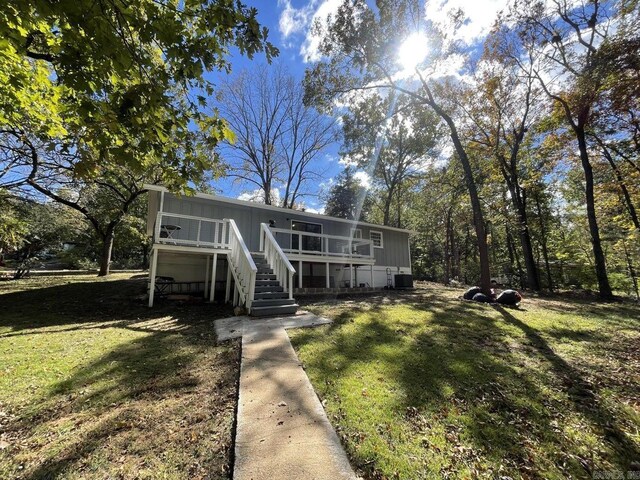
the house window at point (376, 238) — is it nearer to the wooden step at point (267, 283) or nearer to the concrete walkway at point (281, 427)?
the wooden step at point (267, 283)

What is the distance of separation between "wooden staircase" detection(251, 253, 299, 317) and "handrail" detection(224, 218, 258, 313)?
26 centimetres

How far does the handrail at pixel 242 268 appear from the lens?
6906 mm

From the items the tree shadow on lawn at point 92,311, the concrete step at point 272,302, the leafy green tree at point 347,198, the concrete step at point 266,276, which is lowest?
the tree shadow on lawn at point 92,311

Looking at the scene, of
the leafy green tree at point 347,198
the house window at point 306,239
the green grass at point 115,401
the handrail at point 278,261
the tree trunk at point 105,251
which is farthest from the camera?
the leafy green tree at point 347,198

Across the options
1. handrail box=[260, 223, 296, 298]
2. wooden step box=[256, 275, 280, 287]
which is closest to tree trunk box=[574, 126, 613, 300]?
handrail box=[260, 223, 296, 298]

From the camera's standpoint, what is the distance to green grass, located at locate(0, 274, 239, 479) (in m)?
2.14

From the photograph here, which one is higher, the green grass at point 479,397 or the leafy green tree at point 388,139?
the leafy green tree at point 388,139

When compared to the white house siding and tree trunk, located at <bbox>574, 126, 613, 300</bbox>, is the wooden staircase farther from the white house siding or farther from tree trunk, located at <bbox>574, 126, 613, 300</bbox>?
tree trunk, located at <bbox>574, 126, 613, 300</bbox>

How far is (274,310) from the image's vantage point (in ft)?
22.7

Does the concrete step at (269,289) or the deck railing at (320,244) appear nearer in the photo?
the concrete step at (269,289)

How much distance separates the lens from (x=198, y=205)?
35.5 ft

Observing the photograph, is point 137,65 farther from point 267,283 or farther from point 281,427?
point 267,283

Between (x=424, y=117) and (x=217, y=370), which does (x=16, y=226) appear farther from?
(x=424, y=117)

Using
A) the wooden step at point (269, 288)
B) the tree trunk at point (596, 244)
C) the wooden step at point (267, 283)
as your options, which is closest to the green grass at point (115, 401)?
the wooden step at point (269, 288)
